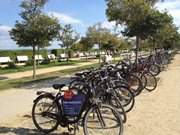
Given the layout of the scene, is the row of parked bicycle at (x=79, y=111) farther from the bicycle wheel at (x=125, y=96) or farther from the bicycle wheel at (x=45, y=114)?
the bicycle wheel at (x=125, y=96)

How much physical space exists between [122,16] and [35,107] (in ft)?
41.5

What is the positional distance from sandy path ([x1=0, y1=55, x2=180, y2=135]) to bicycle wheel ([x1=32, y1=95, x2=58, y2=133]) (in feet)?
0.73

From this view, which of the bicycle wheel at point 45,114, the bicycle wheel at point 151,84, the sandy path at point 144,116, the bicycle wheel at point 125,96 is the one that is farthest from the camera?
the bicycle wheel at point 151,84

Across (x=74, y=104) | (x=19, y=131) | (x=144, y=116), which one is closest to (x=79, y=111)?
(x=74, y=104)

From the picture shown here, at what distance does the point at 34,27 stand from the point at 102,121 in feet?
43.9

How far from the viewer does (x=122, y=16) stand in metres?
19.9

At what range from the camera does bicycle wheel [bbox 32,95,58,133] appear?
7.59 metres

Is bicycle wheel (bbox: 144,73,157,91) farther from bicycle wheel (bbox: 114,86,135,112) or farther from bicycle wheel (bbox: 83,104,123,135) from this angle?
bicycle wheel (bbox: 83,104,123,135)

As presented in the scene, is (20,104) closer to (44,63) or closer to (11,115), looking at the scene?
(11,115)

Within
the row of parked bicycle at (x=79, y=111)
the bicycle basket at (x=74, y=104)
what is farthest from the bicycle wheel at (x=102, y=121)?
the bicycle basket at (x=74, y=104)

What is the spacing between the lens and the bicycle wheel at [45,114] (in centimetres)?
759

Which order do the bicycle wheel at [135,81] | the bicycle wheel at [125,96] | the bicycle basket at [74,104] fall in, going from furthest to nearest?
the bicycle wheel at [135,81] → the bicycle wheel at [125,96] → the bicycle basket at [74,104]

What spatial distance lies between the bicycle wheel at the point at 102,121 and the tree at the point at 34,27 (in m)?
13.2

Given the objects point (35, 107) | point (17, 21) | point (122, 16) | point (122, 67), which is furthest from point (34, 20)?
point (35, 107)
